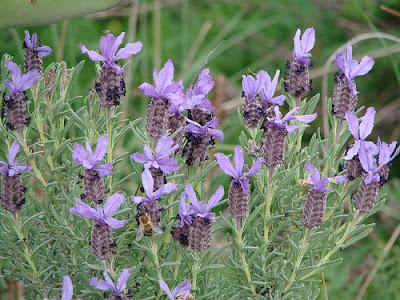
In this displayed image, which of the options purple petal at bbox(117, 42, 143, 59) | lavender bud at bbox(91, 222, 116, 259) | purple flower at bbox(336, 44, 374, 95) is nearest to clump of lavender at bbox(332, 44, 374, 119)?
purple flower at bbox(336, 44, 374, 95)

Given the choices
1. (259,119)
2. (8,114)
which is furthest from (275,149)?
(8,114)

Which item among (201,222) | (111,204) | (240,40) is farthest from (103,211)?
(240,40)

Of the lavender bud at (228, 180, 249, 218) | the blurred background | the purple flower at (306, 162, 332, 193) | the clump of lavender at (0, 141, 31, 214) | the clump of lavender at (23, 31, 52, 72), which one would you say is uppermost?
the clump of lavender at (23, 31, 52, 72)

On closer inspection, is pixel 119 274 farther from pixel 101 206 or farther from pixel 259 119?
pixel 259 119

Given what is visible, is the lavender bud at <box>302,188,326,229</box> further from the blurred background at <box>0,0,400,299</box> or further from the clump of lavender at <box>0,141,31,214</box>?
the blurred background at <box>0,0,400,299</box>

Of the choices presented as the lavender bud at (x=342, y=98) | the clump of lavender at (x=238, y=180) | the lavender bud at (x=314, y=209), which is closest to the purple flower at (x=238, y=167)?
the clump of lavender at (x=238, y=180)
